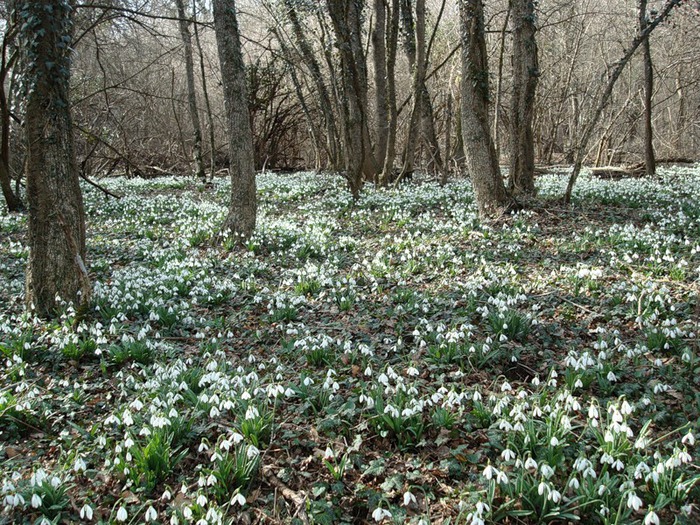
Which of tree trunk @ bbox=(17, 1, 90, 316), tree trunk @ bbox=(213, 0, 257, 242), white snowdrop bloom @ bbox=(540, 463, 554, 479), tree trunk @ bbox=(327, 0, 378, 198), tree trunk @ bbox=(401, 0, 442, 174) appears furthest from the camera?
tree trunk @ bbox=(401, 0, 442, 174)

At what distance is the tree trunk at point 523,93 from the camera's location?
931cm


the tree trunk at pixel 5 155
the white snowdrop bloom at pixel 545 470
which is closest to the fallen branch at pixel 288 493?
the white snowdrop bloom at pixel 545 470

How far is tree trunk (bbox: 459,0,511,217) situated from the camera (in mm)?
8672

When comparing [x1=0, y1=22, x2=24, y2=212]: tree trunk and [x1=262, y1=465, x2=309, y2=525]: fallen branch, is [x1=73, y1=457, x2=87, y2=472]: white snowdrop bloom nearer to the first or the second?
[x1=262, y1=465, x2=309, y2=525]: fallen branch

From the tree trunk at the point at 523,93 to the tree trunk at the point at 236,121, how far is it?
4.94 metres

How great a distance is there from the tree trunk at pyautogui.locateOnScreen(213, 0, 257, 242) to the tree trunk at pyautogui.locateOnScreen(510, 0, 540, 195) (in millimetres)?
4935

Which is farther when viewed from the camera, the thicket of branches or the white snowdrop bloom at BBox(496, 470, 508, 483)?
the thicket of branches

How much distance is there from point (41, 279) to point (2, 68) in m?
3.63

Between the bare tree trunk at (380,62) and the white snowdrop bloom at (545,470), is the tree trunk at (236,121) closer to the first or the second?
the bare tree trunk at (380,62)

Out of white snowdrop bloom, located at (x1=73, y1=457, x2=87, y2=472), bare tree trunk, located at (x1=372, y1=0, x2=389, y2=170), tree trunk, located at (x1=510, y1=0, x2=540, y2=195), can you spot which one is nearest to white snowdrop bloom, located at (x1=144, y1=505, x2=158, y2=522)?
white snowdrop bloom, located at (x1=73, y1=457, x2=87, y2=472)

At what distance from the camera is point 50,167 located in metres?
5.48

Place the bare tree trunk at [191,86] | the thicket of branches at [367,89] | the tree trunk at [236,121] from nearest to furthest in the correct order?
the tree trunk at [236,121] → the bare tree trunk at [191,86] → the thicket of branches at [367,89]

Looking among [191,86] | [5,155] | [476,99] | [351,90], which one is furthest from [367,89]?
[5,155]

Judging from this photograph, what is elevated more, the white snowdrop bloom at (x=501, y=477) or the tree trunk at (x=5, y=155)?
the tree trunk at (x=5, y=155)
